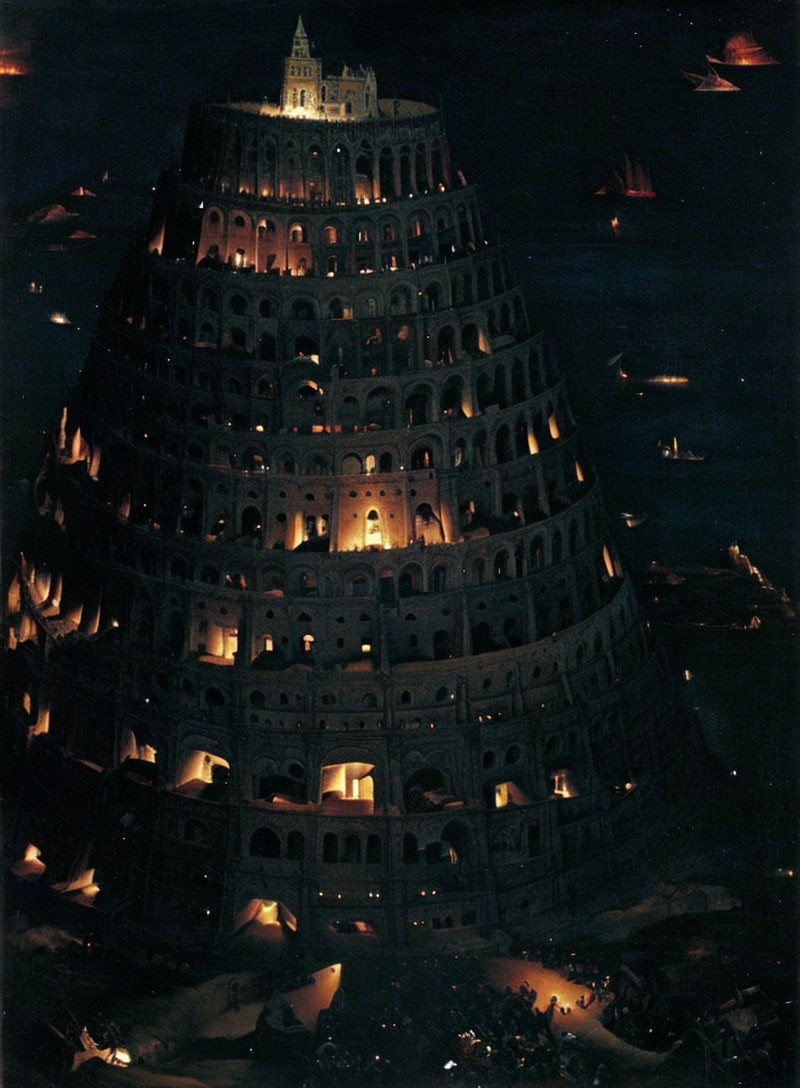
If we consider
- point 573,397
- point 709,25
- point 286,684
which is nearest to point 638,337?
point 573,397

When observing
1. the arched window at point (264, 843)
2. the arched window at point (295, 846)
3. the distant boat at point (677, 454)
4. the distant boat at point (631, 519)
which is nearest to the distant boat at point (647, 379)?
the distant boat at point (677, 454)

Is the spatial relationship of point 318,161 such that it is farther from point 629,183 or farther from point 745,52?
point 745,52

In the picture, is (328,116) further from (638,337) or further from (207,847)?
(207,847)

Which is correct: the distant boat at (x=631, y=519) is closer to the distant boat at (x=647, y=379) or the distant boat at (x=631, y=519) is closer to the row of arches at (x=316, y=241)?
the distant boat at (x=647, y=379)

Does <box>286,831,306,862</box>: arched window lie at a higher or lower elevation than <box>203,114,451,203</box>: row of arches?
lower

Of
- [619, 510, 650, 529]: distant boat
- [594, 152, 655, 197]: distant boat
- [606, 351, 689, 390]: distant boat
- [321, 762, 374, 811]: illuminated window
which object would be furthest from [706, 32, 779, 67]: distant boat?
[321, 762, 374, 811]: illuminated window

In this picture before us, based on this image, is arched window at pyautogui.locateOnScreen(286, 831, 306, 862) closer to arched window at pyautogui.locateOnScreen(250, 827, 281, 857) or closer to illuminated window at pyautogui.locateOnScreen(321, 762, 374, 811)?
arched window at pyautogui.locateOnScreen(250, 827, 281, 857)

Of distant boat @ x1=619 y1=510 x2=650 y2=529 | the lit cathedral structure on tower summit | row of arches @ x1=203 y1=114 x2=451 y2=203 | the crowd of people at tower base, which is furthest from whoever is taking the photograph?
distant boat @ x1=619 y1=510 x2=650 y2=529
